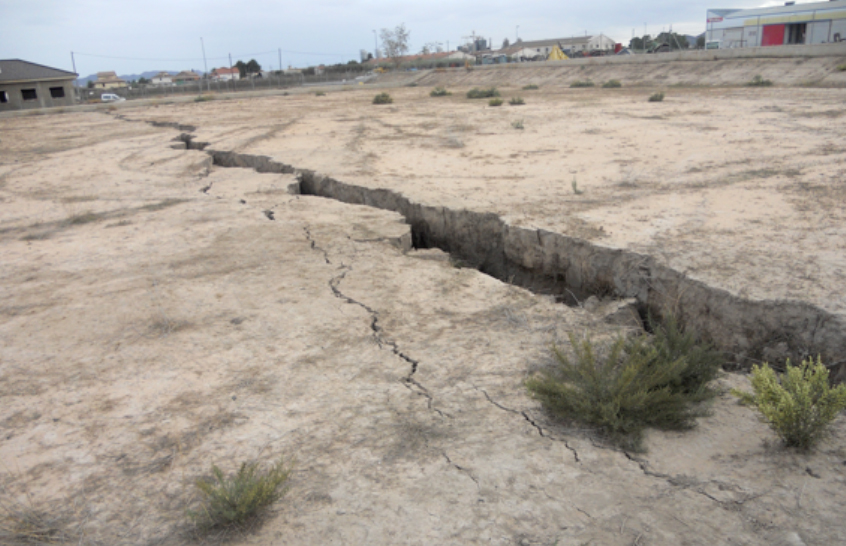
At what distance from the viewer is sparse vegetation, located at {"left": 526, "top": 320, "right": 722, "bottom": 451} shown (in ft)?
8.06

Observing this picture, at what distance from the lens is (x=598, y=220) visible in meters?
4.94

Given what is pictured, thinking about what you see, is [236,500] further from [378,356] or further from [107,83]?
[107,83]

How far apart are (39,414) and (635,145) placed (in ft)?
25.8

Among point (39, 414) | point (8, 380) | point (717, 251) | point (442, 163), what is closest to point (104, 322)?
point (8, 380)

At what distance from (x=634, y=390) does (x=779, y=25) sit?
131 feet

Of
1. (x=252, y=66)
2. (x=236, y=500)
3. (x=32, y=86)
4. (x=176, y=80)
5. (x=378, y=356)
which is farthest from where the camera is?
(x=252, y=66)

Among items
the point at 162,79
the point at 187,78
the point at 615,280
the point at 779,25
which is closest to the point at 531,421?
the point at 615,280

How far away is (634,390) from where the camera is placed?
8.39ft

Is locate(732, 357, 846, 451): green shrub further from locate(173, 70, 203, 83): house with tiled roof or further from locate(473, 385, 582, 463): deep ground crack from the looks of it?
locate(173, 70, 203, 83): house with tiled roof

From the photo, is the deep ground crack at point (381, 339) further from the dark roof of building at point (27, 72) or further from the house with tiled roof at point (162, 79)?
the house with tiled roof at point (162, 79)

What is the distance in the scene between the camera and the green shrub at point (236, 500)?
6.48ft

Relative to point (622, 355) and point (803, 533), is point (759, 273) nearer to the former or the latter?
point (622, 355)

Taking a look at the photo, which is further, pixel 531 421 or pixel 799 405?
pixel 531 421

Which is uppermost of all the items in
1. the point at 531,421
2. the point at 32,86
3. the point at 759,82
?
the point at 32,86
